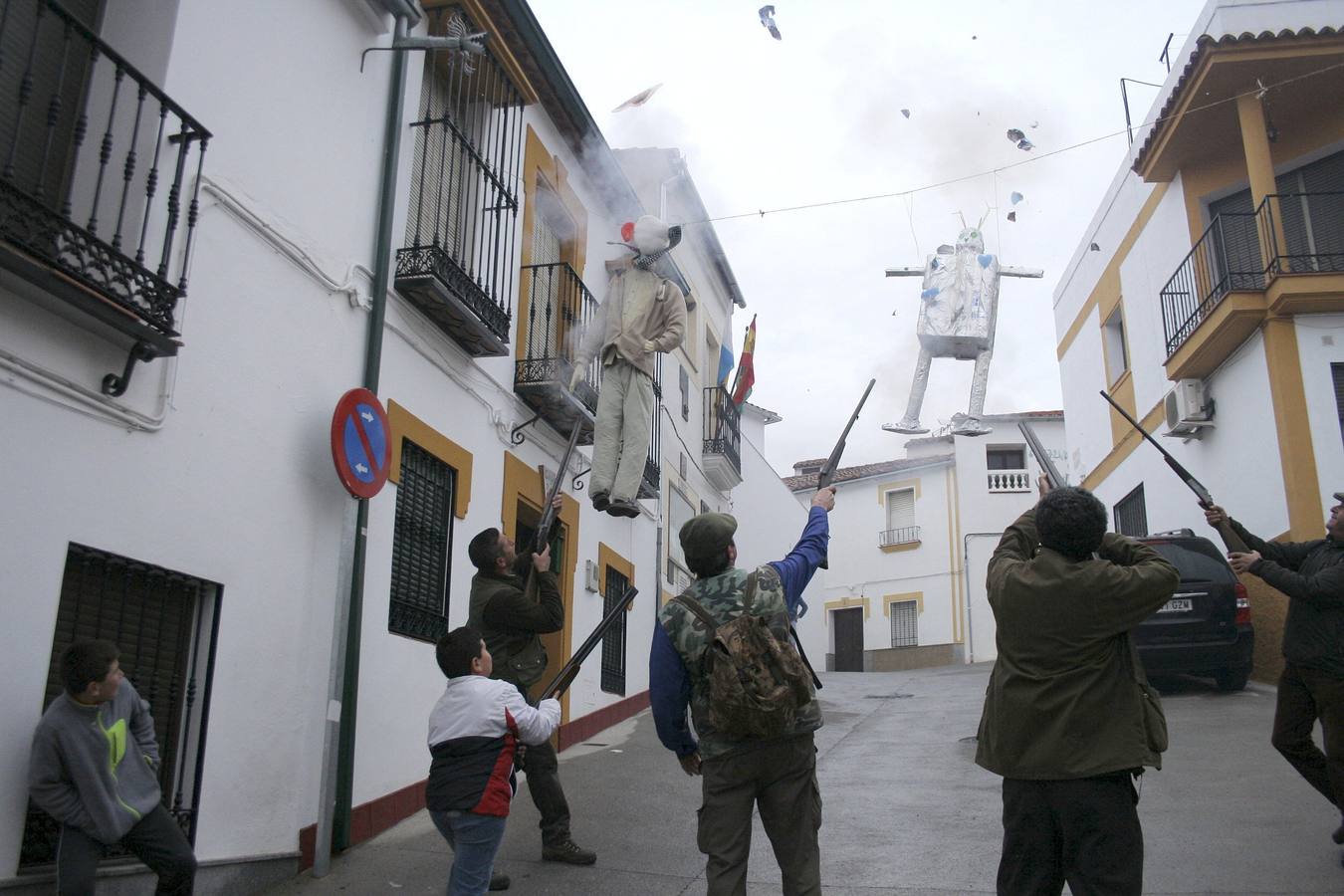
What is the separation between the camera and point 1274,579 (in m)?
5.11

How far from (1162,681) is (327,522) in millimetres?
8001

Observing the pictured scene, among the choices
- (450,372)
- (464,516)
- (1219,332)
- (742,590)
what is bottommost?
(742,590)

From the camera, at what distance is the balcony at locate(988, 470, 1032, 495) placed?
29.0m

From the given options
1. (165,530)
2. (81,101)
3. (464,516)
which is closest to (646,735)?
(464,516)

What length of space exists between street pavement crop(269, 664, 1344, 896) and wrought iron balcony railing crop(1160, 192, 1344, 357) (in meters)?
4.63

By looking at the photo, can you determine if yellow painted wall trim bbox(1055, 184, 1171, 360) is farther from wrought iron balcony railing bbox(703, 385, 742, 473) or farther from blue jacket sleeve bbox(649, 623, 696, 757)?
blue jacket sleeve bbox(649, 623, 696, 757)

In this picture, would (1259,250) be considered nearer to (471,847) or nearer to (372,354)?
(372,354)

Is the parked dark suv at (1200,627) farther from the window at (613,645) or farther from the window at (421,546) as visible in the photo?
the window at (421,546)

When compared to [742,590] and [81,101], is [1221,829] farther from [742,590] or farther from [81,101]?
[81,101]

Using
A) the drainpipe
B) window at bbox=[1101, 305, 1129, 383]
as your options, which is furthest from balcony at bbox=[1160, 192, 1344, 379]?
the drainpipe

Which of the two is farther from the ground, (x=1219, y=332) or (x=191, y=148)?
(x=1219, y=332)

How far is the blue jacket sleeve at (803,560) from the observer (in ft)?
13.5

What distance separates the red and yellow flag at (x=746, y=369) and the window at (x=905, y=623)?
1534 cm

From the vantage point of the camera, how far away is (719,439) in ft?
53.1
